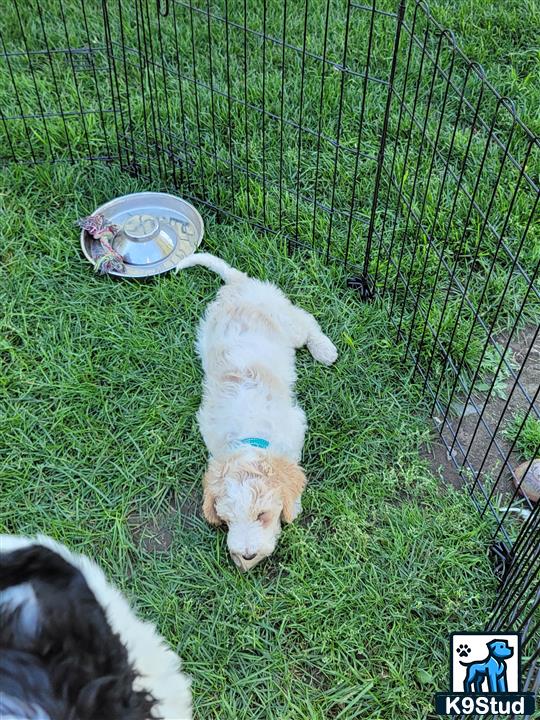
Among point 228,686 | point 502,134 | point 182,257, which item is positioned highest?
point 502,134

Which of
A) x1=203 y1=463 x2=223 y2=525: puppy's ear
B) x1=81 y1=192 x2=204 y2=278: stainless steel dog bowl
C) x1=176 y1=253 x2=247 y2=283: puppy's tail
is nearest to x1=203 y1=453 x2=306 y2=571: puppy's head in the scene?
x1=203 y1=463 x2=223 y2=525: puppy's ear

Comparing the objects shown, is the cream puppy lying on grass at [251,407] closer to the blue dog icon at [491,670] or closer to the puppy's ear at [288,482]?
the puppy's ear at [288,482]

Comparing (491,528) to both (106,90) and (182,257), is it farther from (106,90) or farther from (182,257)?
(106,90)

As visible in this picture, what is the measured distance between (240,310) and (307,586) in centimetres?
112

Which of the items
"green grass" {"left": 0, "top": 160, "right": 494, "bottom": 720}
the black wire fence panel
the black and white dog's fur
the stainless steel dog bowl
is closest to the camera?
the black and white dog's fur

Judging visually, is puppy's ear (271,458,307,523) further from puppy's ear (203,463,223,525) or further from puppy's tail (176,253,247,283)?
puppy's tail (176,253,247,283)

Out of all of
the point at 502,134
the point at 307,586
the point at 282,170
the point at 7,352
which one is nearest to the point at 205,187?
the point at 282,170

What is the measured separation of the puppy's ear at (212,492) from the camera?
8.23 feet

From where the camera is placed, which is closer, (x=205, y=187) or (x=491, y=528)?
(x=491, y=528)

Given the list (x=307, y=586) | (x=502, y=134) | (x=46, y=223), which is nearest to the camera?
(x=307, y=586)

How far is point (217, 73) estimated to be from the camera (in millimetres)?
4359

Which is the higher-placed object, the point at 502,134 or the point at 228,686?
the point at 502,134

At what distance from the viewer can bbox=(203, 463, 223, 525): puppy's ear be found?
8.23 feet

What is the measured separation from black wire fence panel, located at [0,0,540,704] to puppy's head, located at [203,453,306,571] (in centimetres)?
72
